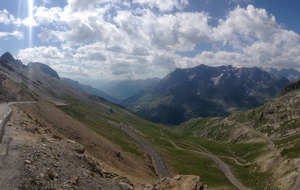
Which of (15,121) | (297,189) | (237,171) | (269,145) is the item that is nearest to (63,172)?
(15,121)

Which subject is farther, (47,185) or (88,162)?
(88,162)

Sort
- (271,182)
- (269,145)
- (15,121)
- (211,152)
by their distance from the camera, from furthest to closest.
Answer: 1. (211,152)
2. (269,145)
3. (271,182)
4. (15,121)

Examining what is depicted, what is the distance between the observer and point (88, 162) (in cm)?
4053

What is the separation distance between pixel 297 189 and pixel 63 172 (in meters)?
80.1

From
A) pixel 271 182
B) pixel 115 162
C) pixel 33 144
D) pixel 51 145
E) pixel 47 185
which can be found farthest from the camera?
pixel 271 182

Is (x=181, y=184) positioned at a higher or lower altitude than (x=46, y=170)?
lower

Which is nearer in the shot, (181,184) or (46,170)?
(46,170)

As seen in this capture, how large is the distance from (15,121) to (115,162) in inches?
1011

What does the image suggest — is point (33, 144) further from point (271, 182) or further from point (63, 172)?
point (271, 182)

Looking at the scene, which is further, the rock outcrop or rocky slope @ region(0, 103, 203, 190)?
the rock outcrop

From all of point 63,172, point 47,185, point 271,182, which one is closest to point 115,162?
point 63,172

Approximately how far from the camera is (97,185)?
105 feet

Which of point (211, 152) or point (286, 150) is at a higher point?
point (286, 150)

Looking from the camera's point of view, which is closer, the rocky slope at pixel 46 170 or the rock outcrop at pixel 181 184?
the rocky slope at pixel 46 170
